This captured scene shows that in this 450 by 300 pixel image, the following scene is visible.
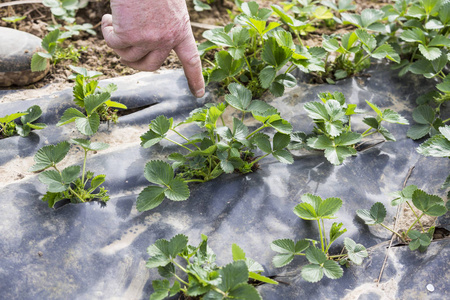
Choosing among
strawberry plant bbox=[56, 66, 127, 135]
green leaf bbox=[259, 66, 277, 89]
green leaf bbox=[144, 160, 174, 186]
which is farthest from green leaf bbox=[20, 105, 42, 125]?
green leaf bbox=[259, 66, 277, 89]

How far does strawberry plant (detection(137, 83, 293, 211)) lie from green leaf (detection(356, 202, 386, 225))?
33cm

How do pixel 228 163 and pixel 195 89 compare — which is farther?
pixel 195 89

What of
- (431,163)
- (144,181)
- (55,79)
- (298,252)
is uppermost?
(55,79)

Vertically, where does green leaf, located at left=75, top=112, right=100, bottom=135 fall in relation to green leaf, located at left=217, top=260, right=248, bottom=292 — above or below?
above

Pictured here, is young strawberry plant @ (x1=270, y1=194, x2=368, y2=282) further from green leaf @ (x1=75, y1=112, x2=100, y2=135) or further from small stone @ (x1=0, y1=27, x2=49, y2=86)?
small stone @ (x1=0, y1=27, x2=49, y2=86)

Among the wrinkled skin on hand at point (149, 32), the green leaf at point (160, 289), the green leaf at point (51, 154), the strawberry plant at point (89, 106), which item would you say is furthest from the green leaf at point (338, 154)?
the green leaf at point (51, 154)

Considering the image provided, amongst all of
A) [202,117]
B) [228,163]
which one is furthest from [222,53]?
[228,163]

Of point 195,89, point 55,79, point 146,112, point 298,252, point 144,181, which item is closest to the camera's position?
point 298,252

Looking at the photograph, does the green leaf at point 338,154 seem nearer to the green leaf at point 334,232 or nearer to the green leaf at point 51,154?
the green leaf at point 334,232

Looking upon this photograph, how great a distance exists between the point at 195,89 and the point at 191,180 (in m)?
0.43

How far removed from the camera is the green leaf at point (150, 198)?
1.50m

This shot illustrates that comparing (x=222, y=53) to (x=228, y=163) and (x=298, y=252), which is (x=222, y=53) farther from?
(x=298, y=252)

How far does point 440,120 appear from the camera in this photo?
1914 mm

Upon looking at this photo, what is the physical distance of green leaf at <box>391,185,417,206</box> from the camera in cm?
159
